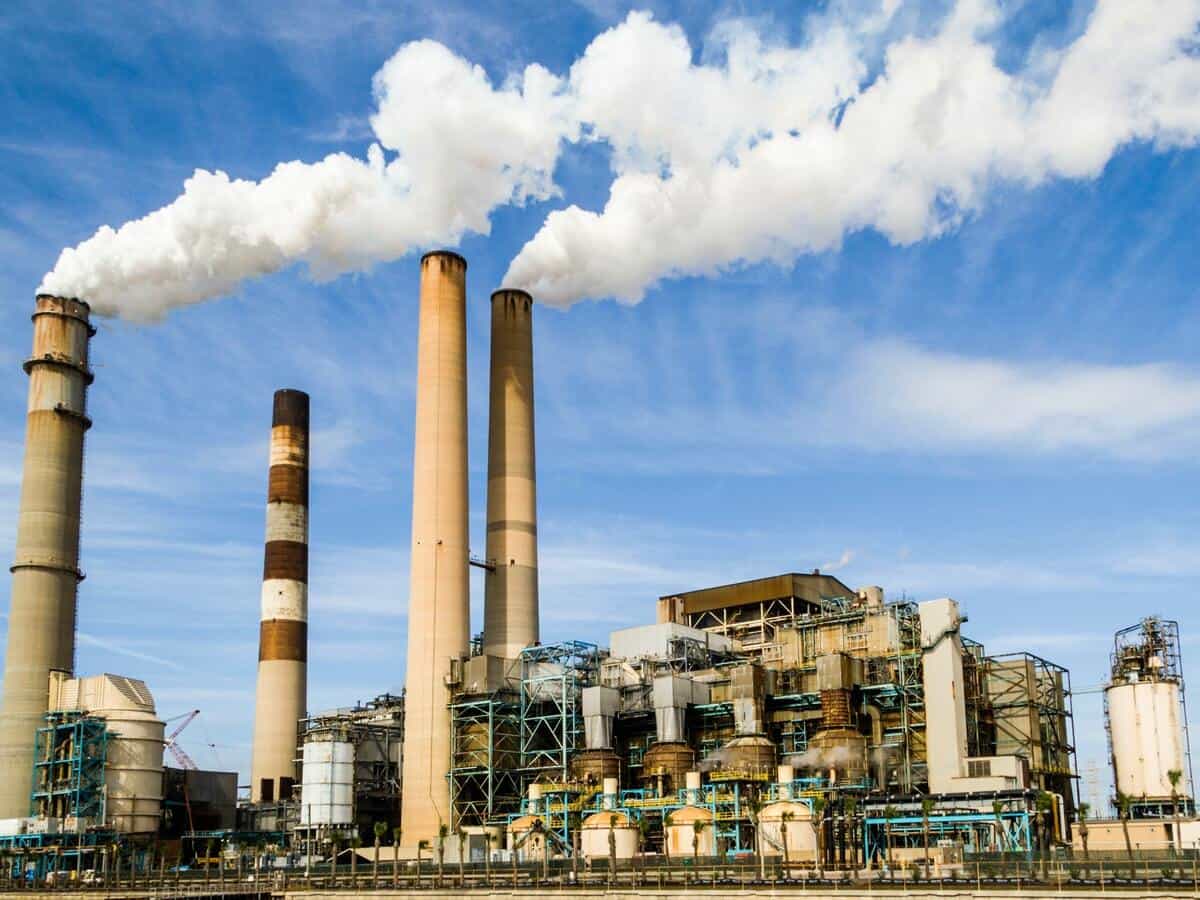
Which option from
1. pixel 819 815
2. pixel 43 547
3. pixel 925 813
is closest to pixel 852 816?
pixel 819 815

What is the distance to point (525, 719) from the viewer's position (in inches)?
4058

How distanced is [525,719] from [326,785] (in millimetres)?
15705

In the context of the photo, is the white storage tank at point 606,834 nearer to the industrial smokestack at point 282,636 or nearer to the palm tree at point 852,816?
the palm tree at point 852,816

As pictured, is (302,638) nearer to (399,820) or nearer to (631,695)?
(399,820)

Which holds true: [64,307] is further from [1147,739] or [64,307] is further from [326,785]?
[1147,739]

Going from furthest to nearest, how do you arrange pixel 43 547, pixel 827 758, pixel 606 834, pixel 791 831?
pixel 43 547, pixel 827 758, pixel 606 834, pixel 791 831

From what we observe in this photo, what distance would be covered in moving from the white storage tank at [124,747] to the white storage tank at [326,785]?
1156cm

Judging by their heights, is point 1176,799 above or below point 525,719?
below

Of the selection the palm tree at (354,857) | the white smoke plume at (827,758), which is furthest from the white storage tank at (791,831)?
the palm tree at (354,857)

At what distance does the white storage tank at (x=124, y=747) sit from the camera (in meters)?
101

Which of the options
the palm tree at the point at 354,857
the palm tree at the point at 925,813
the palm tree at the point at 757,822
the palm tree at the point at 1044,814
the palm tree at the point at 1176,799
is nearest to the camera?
the palm tree at the point at 925,813

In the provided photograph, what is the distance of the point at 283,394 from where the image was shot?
12400 cm

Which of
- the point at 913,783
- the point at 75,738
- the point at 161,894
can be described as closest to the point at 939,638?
the point at 913,783

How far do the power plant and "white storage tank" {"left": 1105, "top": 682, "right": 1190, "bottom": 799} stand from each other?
0.48ft
